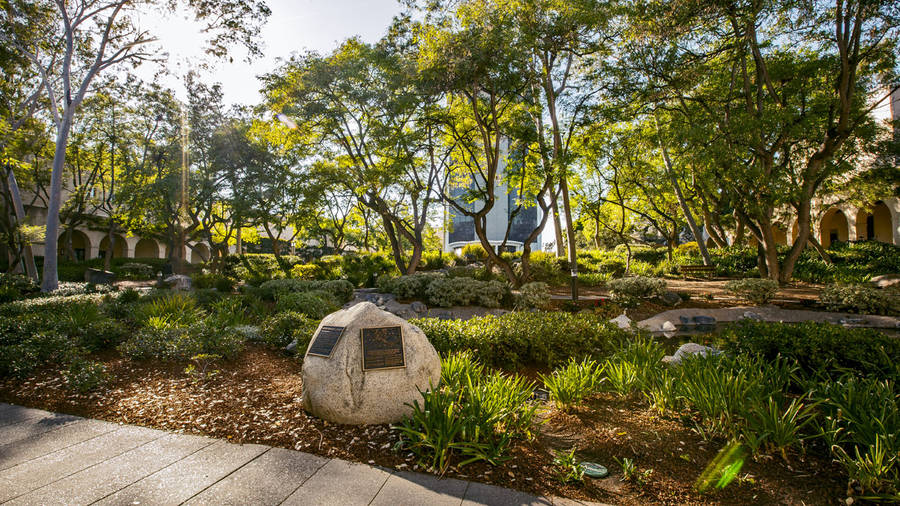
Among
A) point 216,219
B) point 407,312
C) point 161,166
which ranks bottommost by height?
point 407,312

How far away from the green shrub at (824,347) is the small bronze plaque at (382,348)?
384 cm

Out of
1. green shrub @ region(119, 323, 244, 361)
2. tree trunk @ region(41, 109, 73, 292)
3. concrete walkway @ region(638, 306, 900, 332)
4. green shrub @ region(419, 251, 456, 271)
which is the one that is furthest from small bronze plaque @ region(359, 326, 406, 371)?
green shrub @ region(419, 251, 456, 271)

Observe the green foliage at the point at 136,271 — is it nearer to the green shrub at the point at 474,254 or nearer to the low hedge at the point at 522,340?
the green shrub at the point at 474,254

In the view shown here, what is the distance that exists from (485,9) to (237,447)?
10.9 meters

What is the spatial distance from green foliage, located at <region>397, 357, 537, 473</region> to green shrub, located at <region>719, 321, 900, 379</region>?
2916 mm

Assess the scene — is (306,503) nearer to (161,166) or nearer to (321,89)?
(321,89)

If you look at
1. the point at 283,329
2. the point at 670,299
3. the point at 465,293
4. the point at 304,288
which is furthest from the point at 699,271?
the point at 283,329

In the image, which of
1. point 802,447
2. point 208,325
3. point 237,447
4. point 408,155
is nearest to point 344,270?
point 408,155

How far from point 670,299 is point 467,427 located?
1072cm

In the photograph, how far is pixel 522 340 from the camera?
5.95m

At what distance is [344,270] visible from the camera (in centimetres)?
1920

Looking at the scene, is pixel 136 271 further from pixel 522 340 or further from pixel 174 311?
pixel 522 340

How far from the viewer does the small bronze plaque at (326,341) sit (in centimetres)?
380

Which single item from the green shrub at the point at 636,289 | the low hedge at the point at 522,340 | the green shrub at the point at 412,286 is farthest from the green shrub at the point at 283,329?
the green shrub at the point at 636,289
